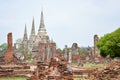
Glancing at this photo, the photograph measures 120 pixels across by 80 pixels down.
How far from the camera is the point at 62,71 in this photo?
12.0m

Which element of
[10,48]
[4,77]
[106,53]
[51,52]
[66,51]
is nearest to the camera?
[4,77]

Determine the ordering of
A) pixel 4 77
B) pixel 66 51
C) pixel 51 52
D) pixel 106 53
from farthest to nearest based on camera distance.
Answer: pixel 66 51
pixel 51 52
pixel 106 53
pixel 4 77

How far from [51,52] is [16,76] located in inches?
801

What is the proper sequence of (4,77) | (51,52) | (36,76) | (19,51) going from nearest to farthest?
(36,76) → (4,77) → (51,52) → (19,51)

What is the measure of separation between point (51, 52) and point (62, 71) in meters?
30.5

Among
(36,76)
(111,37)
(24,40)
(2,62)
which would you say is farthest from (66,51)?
(24,40)

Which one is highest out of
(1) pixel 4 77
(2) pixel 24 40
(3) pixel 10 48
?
(2) pixel 24 40

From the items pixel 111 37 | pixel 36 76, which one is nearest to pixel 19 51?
pixel 111 37

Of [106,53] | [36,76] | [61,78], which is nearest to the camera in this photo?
[61,78]

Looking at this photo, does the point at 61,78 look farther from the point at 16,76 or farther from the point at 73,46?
the point at 73,46

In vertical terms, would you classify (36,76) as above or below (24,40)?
below

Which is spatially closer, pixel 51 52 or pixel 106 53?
pixel 106 53

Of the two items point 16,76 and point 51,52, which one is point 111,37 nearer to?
point 51,52

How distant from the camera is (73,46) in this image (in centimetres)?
4256
